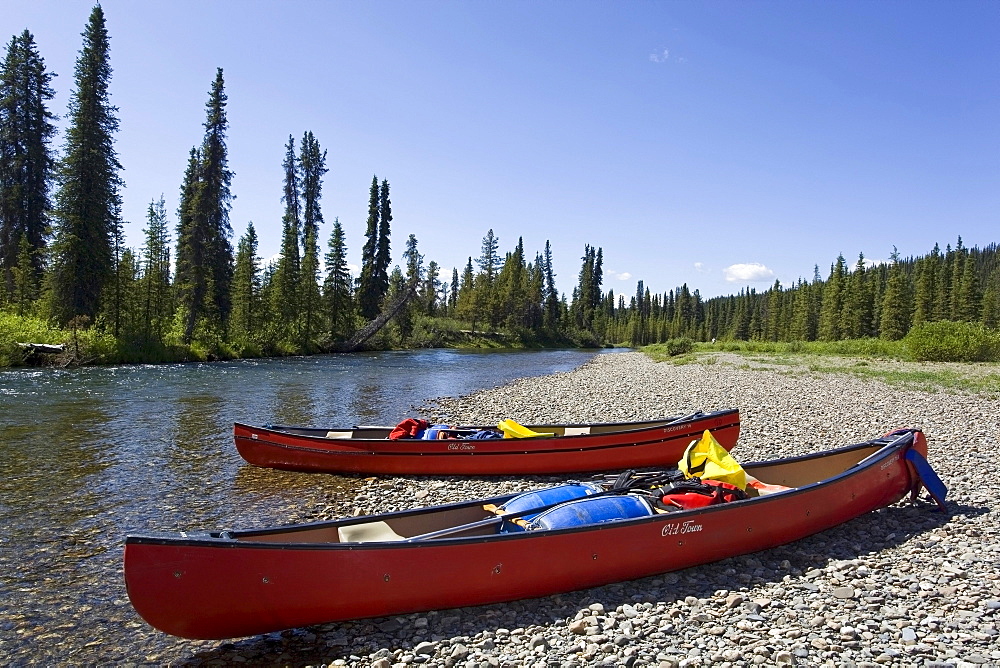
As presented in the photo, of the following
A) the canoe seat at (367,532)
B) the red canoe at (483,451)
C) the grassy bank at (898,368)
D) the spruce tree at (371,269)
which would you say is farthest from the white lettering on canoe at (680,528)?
the spruce tree at (371,269)

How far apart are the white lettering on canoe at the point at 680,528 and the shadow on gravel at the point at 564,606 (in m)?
0.56

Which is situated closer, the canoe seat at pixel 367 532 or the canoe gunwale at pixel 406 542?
the canoe gunwale at pixel 406 542

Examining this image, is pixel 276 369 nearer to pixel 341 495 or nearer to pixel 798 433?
pixel 341 495

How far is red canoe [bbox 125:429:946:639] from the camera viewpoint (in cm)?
530

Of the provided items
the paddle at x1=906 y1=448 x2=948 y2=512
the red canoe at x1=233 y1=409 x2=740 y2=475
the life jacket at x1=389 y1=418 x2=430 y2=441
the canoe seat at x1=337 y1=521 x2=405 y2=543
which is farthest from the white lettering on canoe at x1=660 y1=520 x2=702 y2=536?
the life jacket at x1=389 y1=418 x2=430 y2=441

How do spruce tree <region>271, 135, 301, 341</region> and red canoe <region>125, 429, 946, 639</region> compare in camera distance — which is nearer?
red canoe <region>125, 429, 946, 639</region>

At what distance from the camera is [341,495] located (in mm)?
10938

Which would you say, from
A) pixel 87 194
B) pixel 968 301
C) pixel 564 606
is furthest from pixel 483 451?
pixel 968 301

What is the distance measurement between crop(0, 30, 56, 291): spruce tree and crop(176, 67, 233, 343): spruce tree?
925cm

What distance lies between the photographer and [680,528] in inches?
271

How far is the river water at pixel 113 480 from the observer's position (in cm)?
621

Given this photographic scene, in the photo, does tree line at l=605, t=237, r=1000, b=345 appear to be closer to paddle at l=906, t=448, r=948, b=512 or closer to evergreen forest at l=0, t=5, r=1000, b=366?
evergreen forest at l=0, t=5, r=1000, b=366

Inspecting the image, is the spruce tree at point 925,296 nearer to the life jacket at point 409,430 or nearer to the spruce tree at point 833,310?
the spruce tree at point 833,310

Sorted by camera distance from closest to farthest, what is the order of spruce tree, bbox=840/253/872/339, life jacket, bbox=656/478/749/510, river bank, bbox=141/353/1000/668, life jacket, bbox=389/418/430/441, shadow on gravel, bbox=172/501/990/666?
river bank, bbox=141/353/1000/668 < shadow on gravel, bbox=172/501/990/666 < life jacket, bbox=656/478/749/510 < life jacket, bbox=389/418/430/441 < spruce tree, bbox=840/253/872/339
